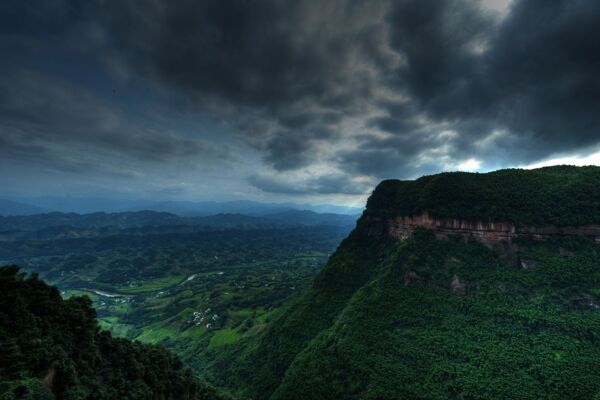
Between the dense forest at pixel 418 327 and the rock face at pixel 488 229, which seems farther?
the rock face at pixel 488 229

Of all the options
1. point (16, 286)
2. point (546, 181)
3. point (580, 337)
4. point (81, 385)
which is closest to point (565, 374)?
point (580, 337)

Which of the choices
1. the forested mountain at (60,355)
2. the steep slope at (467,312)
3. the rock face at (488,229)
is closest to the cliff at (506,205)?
the rock face at (488,229)

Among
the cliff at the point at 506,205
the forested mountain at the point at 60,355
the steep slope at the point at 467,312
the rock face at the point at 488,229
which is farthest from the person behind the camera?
the cliff at the point at 506,205

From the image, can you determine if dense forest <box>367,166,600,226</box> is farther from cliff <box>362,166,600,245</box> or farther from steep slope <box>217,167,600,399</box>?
steep slope <box>217,167,600,399</box>

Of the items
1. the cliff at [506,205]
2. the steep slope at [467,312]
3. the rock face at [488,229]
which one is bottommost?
the steep slope at [467,312]

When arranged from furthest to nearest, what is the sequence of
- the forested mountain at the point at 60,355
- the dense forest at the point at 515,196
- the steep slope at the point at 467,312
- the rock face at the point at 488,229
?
the dense forest at the point at 515,196 < the rock face at the point at 488,229 < the steep slope at the point at 467,312 < the forested mountain at the point at 60,355

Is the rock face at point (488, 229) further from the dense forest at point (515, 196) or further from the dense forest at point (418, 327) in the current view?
the dense forest at point (418, 327)

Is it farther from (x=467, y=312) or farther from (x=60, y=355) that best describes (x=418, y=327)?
(x=60, y=355)
